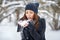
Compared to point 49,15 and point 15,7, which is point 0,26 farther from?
point 49,15

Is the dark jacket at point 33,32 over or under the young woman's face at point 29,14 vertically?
under

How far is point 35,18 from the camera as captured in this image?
1.03 metres

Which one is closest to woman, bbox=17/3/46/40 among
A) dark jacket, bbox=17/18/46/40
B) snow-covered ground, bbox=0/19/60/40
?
dark jacket, bbox=17/18/46/40

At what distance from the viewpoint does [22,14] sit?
10.1ft

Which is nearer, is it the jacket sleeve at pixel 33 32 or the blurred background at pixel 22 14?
the jacket sleeve at pixel 33 32

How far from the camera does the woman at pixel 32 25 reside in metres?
0.99

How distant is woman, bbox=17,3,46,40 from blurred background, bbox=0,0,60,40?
6.04 feet

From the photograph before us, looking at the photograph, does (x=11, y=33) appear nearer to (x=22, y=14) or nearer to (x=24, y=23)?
(x=22, y=14)

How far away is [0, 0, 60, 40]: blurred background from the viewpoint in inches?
119

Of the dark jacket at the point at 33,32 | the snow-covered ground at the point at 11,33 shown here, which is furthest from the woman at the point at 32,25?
the snow-covered ground at the point at 11,33

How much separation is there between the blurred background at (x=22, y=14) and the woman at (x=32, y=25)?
1.84m

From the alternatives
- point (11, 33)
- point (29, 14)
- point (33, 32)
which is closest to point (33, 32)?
point (33, 32)

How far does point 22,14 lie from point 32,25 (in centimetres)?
209

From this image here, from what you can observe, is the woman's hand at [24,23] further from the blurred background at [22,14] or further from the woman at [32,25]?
the blurred background at [22,14]
